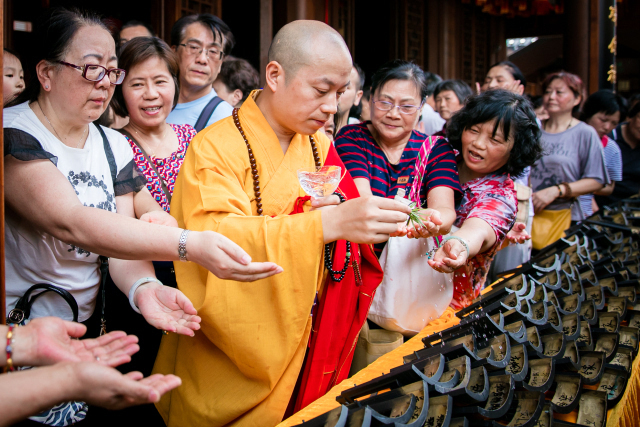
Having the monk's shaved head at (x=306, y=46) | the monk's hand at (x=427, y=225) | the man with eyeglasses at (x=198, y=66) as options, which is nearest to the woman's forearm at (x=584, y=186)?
the monk's hand at (x=427, y=225)

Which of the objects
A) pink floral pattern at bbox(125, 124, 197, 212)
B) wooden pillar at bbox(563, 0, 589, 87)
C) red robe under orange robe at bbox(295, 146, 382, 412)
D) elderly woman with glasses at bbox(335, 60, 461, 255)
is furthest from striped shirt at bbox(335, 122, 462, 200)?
wooden pillar at bbox(563, 0, 589, 87)

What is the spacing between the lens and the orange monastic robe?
1.56 meters

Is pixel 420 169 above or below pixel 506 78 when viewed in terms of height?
below

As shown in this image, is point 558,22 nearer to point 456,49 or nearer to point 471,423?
point 456,49

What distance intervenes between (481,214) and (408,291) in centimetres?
49

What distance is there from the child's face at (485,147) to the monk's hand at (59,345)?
1.80m

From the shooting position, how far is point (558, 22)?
39.7 ft

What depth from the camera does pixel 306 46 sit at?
67.6 inches

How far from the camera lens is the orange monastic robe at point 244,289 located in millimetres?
1564

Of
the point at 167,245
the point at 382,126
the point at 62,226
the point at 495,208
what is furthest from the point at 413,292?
the point at 62,226

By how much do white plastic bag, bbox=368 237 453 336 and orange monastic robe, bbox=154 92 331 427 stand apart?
1.66 ft

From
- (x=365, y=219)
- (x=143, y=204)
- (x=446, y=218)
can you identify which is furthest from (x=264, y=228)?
(x=446, y=218)

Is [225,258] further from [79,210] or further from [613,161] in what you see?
[613,161]

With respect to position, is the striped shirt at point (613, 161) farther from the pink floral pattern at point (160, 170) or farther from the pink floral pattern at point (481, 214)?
the pink floral pattern at point (160, 170)
